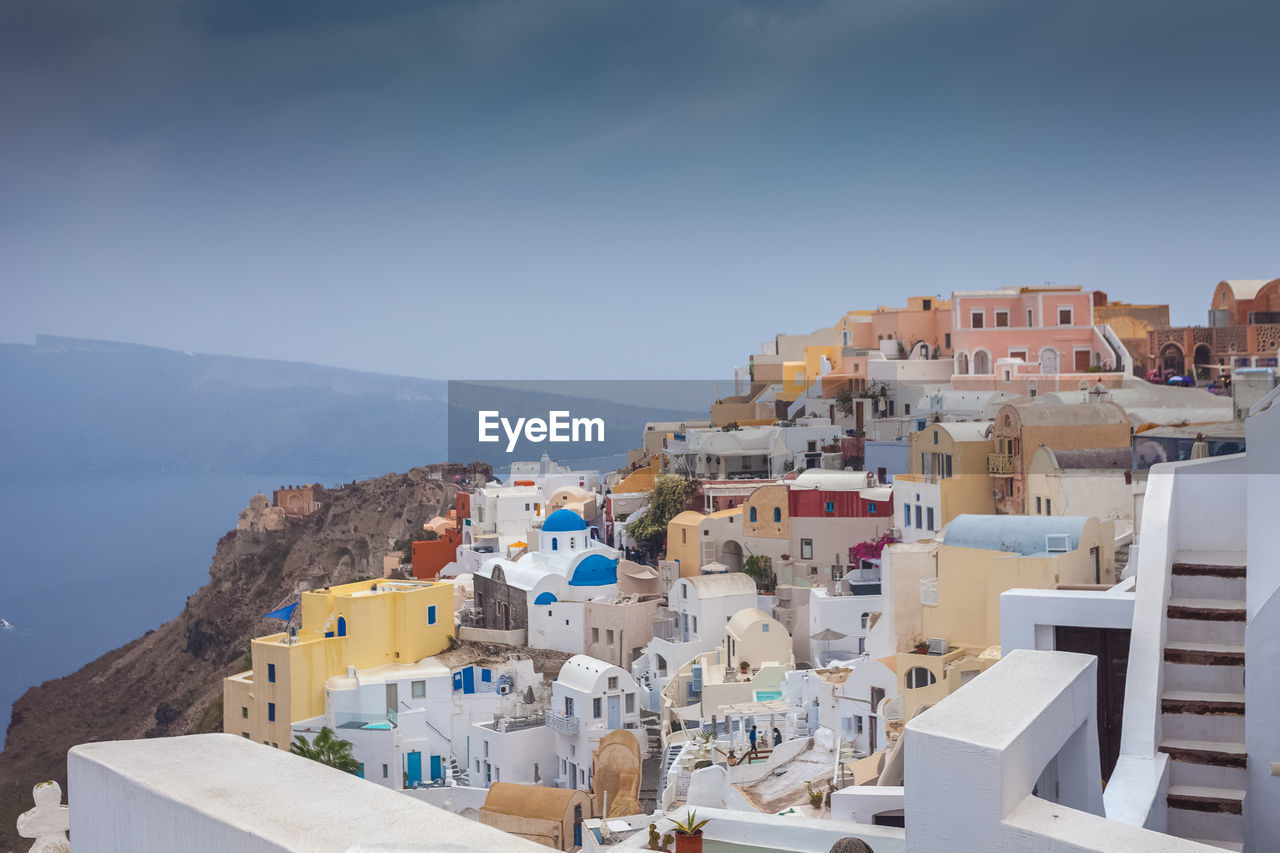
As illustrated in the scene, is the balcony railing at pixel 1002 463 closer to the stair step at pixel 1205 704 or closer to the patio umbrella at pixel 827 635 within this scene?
the patio umbrella at pixel 827 635

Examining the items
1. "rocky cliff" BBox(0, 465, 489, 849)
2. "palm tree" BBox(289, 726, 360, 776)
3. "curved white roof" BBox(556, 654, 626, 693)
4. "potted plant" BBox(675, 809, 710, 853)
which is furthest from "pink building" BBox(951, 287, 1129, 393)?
"potted plant" BBox(675, 809, 710, 853)

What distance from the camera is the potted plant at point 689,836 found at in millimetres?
4156

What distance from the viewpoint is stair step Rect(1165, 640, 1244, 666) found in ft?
16.0

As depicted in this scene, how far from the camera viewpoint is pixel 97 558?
50.7 meters

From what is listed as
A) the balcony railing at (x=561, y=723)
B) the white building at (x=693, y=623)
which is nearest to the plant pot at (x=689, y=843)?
the balcony railing at (x=561, y=723)

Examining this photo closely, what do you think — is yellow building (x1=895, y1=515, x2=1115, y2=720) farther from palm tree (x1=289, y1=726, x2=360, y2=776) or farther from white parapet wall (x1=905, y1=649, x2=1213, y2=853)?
palm tree (x1=289, y1=726, x2=360, y2=776)

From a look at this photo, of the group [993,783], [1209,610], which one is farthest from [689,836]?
[1209,610]

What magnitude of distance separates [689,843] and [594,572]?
60.8 ft

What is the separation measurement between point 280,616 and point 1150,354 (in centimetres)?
2071

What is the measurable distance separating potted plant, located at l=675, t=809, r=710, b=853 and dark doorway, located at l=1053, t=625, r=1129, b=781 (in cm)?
189

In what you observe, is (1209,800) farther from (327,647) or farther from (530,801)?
(327,647)

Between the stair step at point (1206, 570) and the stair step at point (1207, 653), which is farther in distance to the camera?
the stair step at point (1206, 570)

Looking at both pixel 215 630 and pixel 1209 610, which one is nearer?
pixel 1209 610

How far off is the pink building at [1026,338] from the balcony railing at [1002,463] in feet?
28.9
